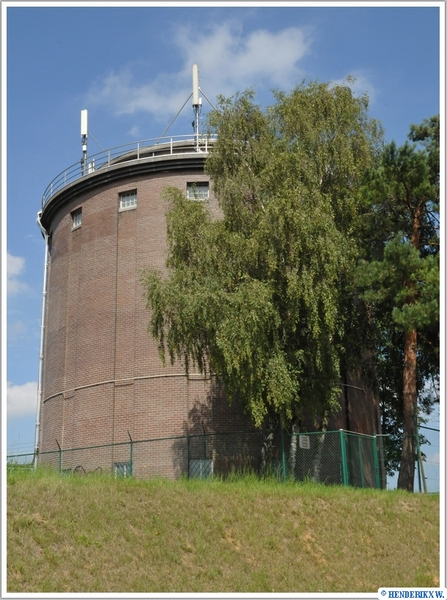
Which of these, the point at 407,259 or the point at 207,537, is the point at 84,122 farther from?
the point at 207,537

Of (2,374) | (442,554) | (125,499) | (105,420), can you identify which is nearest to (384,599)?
(442,554)

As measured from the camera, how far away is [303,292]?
2486 cm

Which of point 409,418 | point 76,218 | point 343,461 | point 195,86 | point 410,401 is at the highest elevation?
point 195,86

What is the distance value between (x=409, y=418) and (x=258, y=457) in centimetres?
549

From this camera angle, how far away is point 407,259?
76.5 ft

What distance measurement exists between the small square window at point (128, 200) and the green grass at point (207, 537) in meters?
16.6

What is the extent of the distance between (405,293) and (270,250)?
4835mm

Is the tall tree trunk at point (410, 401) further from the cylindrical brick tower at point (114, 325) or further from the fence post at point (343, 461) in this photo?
the cylindrical brick tower at point (114, 325)

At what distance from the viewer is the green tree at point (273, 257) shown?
957 inches

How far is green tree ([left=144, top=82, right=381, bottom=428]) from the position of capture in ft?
79.7

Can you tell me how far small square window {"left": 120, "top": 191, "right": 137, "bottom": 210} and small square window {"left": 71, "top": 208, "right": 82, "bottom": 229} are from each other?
9.53 feet

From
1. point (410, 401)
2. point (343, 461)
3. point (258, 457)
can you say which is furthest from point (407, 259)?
point (258, 457)

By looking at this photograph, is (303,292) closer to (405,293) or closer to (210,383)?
(405,293)

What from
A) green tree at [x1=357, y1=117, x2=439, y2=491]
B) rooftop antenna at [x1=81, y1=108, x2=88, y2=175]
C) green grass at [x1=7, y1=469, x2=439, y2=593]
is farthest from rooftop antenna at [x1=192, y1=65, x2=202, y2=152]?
green grass at [x1=7, y1=469, x2=439, y2=593]
